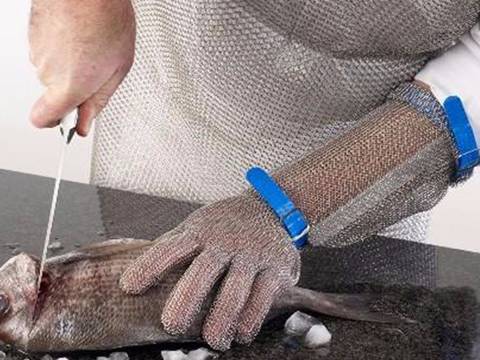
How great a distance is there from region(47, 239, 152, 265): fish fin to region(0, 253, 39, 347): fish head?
42 mm

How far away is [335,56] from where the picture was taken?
1.77 metres

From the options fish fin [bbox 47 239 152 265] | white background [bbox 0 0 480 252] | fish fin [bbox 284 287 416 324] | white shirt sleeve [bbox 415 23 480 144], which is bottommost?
white background [bbox 0 0 480 252]

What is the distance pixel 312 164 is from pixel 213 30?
0.34 m

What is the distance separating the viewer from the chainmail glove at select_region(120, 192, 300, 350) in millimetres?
1373

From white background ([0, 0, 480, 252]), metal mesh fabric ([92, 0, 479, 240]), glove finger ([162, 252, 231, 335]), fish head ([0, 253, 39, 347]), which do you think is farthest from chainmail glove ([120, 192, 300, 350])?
white background ([0, 0, 480, 252])

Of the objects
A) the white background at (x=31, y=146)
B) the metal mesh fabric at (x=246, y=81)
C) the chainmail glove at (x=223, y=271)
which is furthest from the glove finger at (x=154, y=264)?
the white background at (x=31, y=146)

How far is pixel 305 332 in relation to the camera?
1451 mm

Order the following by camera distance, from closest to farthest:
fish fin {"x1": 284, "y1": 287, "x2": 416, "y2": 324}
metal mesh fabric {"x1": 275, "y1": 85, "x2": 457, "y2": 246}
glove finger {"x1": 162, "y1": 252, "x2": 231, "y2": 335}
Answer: glove finger {"x1": 162, "y1": 252, "x2": 231, "y2": 335} < fish fin {"x1": 284, "y1": 287, "x2": 416, "y2": 324} < metal mesh fabric {"x1": 275, "y1": 85, "x2": 457, "y2": 246}

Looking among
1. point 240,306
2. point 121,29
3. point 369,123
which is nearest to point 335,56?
point 369,123

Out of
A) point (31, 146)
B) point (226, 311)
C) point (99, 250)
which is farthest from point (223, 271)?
point (31, 146)

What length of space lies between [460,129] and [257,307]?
495 millimetres

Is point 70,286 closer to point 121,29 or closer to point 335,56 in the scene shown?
point 121,29

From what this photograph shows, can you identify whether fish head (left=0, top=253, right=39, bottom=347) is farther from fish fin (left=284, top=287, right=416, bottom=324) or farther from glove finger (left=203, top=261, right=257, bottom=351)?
fish fin (left=284, top=287, right=416, bottom=324)

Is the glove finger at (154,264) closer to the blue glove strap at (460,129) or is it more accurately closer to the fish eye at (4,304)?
the fish eye at (4,304)
